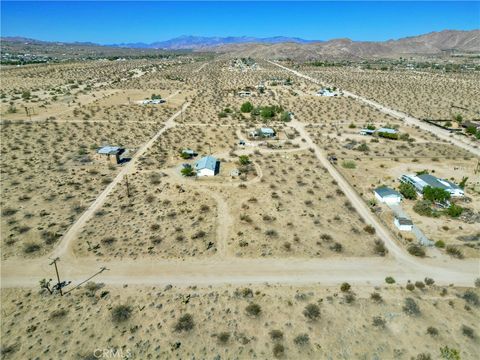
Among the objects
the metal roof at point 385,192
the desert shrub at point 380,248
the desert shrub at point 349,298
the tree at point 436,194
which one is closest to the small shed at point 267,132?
the metal roof at point 385,192

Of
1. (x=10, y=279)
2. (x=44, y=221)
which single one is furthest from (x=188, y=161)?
(x=10, y=279)

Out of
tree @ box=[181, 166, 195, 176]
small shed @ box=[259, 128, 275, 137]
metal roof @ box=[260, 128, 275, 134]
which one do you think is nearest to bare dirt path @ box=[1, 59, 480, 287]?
Answer: tree @ box=[181, 166, 195, 176]

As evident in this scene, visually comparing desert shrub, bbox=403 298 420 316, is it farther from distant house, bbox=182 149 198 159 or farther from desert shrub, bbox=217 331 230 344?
distant house, bbox=182 149 198 159

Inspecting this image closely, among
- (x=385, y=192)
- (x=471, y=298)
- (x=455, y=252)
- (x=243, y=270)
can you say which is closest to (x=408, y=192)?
(x=385, y=192)

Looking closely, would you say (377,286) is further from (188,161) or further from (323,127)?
(323,127)

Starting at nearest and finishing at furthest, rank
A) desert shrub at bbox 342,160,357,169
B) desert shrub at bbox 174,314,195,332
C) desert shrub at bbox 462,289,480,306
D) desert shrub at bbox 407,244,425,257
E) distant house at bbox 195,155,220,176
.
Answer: desert shrub at bbox 174,314,195,332 < desert shrub at bbox 462,289,480,306 < desert shrub at bbox 407,244,425,257 < distant house at bbox 195,155,220,176 < desert shrub at bbox 342,160,357,169

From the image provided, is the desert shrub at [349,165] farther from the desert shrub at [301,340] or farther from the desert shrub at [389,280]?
the desert shrub at [301,340]
